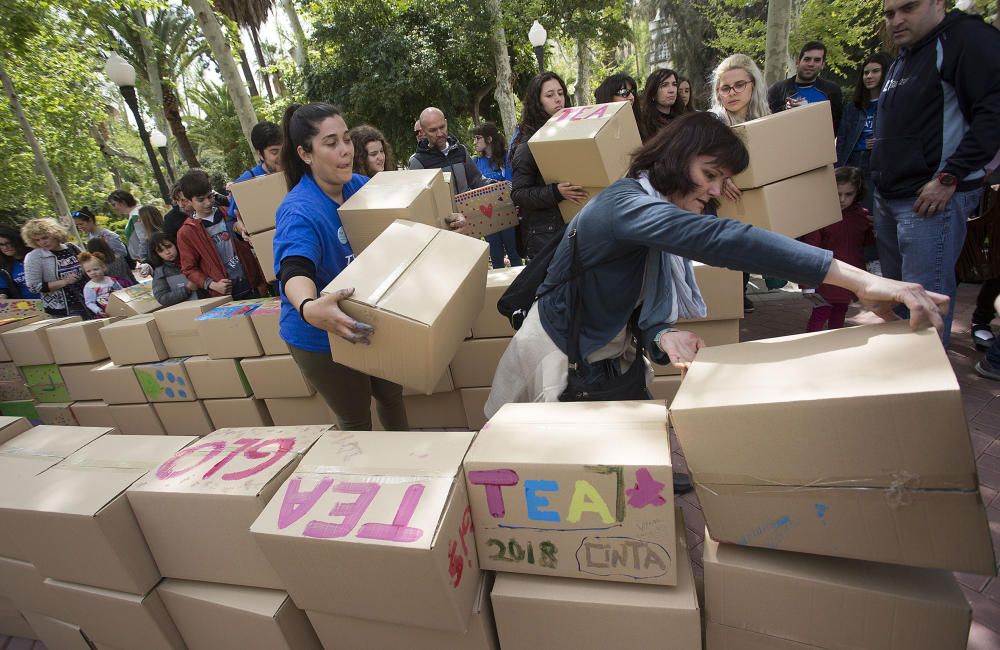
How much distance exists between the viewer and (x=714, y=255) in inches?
44.9

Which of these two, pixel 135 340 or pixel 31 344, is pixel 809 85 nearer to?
pixel 135 340

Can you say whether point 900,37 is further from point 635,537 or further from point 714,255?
point 635,537

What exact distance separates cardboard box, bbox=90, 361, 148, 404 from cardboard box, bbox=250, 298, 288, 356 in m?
1.19

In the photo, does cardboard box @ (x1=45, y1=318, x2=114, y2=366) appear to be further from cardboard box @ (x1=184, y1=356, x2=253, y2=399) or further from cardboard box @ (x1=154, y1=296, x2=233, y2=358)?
cardboard box @ (x1=184, y1=356, x2=253, y2=399)

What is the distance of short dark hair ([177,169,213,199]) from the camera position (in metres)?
3.55

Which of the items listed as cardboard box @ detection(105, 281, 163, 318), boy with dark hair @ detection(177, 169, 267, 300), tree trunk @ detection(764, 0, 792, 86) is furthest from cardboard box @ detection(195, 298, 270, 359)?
tree trunk @ detection(764, 0, 792, 86)

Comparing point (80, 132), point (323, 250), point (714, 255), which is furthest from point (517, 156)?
point (80, 132)

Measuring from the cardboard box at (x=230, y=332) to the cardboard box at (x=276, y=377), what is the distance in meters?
0.07

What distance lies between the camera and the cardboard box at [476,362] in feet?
9.00

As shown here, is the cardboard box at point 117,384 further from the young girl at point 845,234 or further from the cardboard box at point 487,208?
the young girl at point 845,234

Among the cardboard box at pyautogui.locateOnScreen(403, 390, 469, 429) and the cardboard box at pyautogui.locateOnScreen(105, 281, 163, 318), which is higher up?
the cardboard box at pyautogui.locateOnScreen(105, 281, 163, 318)

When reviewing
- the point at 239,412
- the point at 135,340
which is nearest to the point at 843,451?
the point at 239,412

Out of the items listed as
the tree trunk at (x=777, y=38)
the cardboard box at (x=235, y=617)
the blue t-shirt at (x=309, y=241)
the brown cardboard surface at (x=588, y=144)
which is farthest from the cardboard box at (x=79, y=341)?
the tree trunk at (x=777, y=38)

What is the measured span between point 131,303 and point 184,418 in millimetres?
995
